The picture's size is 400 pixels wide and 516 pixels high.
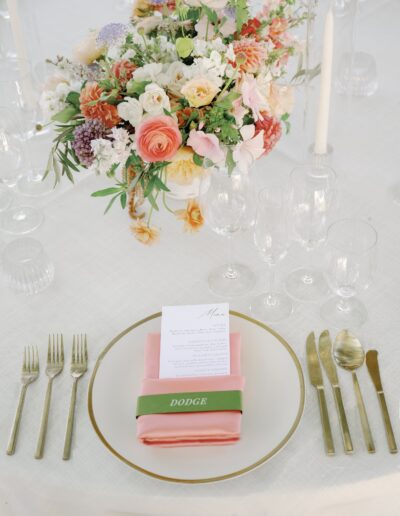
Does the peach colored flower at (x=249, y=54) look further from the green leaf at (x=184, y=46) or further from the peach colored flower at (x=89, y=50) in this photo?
the peach colored flower at (x=89, y=50)

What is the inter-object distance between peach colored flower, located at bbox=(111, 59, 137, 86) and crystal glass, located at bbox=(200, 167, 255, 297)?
264mm

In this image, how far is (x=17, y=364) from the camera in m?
1.45

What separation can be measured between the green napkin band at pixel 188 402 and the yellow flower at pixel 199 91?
1.88 feet

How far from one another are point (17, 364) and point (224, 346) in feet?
1.41

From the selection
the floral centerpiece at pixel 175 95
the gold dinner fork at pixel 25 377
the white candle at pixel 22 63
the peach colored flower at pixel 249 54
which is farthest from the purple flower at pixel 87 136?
the white candle at pixel 22 63

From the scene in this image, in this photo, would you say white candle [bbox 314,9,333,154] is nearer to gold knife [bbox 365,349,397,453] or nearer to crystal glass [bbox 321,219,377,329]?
crystal glass [bbox 321,219,377,329]

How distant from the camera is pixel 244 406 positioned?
132 centimetres

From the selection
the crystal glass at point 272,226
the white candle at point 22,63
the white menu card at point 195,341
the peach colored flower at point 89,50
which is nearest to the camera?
the white menu card at point 195,341

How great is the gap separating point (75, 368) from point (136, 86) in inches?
23.0

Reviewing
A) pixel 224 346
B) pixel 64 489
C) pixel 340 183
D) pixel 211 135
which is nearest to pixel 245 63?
pixel 211 135

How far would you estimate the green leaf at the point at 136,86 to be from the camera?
145 centimetres

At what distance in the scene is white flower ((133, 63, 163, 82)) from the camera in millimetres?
1450

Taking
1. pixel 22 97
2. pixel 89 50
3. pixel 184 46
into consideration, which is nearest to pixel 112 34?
pixel 89 50

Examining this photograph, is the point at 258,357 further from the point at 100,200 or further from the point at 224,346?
the point at 100,200
